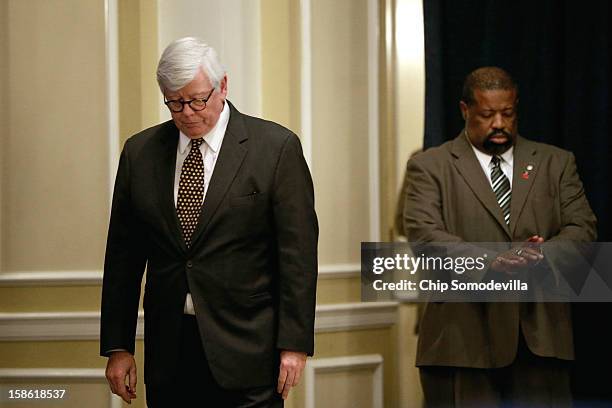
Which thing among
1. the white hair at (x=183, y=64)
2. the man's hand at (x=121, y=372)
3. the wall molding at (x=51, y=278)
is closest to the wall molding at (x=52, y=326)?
the wall molding at (x=51, y=278)

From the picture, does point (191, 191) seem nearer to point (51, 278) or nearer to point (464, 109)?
point (51, 278)

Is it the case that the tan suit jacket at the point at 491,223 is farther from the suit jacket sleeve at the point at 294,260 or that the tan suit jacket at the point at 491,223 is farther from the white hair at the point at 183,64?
the white hair at the point at 183,64

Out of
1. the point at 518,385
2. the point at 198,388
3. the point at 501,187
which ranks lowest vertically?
the point at 518,385

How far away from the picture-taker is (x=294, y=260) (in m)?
2.22

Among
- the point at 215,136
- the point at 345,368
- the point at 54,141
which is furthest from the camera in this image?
the point at 345,368

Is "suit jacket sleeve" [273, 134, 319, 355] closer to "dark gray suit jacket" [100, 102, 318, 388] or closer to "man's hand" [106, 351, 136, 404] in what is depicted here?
"dark gray suit jacket" [100, 102, 318, 388]

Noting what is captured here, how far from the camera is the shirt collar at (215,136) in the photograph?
2.32 m

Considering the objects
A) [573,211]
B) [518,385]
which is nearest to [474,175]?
[573,211]

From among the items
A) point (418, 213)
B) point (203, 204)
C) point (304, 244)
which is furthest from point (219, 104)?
point (418, 213)

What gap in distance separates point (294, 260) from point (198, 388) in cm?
39

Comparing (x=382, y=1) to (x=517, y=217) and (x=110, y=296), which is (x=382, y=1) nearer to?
(x=517, y=217)

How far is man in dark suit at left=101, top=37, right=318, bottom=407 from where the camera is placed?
223 cm

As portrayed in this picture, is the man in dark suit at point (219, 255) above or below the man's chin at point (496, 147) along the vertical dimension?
below

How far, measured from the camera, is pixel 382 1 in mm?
3250
